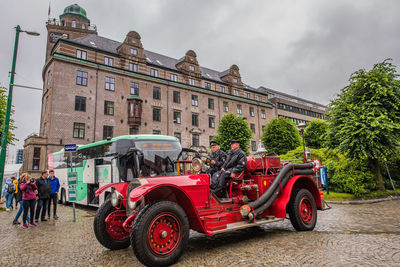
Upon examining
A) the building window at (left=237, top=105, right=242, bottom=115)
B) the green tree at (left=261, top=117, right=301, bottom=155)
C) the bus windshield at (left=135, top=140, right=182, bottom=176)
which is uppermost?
the building window at (left=237, top=105, right=242, bottom=115)

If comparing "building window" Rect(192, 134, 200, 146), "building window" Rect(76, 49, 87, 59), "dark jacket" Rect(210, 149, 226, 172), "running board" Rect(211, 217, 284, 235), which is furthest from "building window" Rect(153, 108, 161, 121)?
"running board" Rect(211, 217, 284, 235)

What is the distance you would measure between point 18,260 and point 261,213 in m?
5.49

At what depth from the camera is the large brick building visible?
28.3 metres

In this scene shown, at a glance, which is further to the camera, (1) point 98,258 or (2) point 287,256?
(1) point 98,258

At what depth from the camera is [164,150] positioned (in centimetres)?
1216

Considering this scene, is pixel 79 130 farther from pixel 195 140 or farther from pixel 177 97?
pixel 195 140

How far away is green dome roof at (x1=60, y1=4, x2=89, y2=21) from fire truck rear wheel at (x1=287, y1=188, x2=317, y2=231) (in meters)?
62.2

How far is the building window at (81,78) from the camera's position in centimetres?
2986

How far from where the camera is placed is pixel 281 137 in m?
33.9

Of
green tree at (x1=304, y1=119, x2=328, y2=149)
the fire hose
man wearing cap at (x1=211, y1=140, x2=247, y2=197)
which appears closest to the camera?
the fire hose

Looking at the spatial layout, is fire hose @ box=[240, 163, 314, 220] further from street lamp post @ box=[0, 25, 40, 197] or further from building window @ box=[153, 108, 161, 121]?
building window @ box=[153, 108, 161, 121]

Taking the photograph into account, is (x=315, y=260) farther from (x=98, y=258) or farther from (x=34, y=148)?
(x=34, y=148)

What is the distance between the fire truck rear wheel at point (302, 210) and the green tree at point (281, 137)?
88.7 feet

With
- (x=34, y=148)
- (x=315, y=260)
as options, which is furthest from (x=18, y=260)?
(x=34, y=148)
